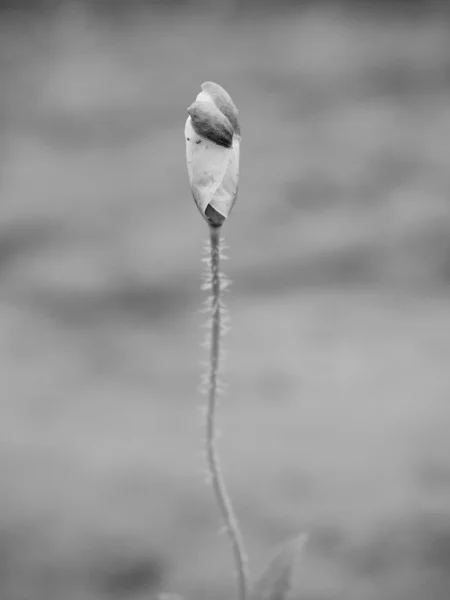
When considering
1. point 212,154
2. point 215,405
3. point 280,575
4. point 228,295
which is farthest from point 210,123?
point 228,295

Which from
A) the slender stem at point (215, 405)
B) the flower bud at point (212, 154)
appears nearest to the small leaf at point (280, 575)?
the slender stem at point (215, 405)

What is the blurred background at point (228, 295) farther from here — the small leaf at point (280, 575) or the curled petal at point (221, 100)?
the curled petal at point (221, 100)

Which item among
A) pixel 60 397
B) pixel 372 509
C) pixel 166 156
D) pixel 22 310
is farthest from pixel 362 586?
pixel 166 156

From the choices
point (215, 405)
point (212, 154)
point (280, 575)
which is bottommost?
point (280, 575)

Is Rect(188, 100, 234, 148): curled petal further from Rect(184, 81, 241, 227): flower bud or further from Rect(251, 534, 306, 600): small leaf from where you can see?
Rect(251, 534, 306, 600): small leaf

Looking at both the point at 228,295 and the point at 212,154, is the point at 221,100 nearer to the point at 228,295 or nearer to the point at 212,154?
the point at 212,154
